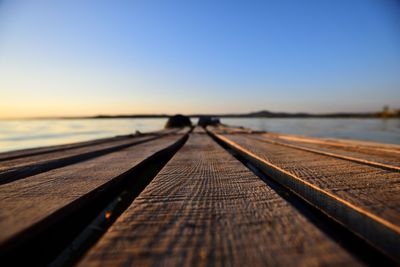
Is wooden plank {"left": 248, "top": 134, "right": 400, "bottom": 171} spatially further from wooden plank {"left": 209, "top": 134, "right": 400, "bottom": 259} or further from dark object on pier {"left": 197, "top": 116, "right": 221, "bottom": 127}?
dark object on pier {"left": 197, "top": 116, "right": 221, "bottom": 127}

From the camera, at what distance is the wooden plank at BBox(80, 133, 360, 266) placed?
0.42 meters

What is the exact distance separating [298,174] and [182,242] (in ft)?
2.43

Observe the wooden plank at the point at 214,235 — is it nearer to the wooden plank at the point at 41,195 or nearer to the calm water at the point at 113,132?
the wooden plank at the point at 41,195

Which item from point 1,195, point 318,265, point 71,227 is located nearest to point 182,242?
point 318,265

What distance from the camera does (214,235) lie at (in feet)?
1.69

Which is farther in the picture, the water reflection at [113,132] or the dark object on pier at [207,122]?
the dark object on pier at [207,122]

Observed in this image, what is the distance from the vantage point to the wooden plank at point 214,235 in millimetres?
424

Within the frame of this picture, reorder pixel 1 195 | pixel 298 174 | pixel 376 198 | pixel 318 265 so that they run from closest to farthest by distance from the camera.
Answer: pixel 318 265
pixel 376 198
pixel 1 195
pixel 298 174

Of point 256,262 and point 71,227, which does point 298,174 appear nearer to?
point 256,262

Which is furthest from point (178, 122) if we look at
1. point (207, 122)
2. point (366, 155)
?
point (366, 155)

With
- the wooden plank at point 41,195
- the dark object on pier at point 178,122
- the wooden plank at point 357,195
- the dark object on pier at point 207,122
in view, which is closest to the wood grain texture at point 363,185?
the wooden plank at point 357,195

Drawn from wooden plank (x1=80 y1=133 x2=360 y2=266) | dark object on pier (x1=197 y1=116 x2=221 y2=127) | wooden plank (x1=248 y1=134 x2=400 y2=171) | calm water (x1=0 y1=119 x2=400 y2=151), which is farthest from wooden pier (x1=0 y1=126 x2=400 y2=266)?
dark object on pier (x1=197 y1=116 x2=221 y2=127)

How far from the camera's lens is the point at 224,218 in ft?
1.98

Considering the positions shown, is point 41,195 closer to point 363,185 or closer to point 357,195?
point 357,195
